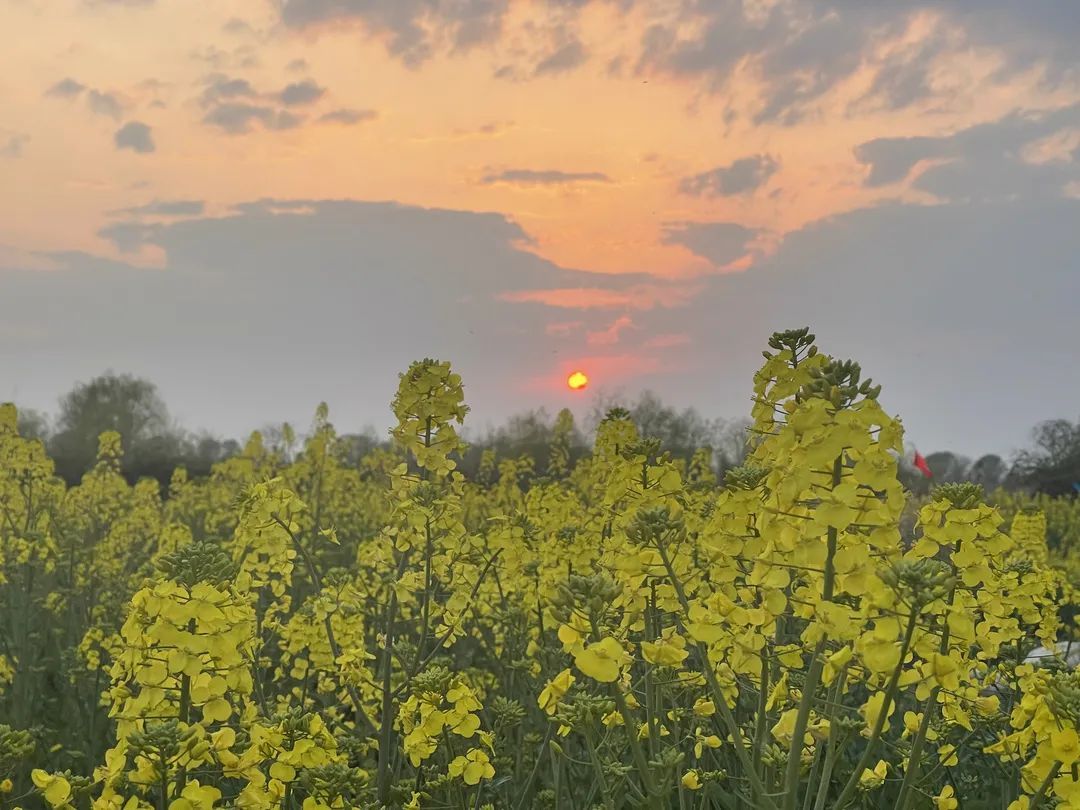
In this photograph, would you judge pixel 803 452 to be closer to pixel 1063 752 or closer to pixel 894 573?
pixel 894 573

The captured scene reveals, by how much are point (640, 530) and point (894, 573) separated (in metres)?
0.71

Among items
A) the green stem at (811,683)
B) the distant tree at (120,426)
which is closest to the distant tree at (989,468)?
the distant tree at (120,426)

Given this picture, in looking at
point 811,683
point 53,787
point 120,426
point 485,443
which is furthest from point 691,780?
point 120,426

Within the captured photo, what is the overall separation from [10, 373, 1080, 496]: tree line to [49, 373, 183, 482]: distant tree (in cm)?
5

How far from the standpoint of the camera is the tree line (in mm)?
27312

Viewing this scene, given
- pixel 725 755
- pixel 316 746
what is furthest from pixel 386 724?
pixel 725 755

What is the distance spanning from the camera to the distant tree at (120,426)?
30.8m

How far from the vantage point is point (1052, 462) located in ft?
99.5

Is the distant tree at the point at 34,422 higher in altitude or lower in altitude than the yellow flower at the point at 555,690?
higher

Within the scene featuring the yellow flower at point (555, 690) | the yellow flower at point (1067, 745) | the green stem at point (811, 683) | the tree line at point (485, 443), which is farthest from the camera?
the tree line at point (485, 443)

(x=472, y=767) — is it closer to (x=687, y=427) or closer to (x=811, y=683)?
(x=811, y=683)

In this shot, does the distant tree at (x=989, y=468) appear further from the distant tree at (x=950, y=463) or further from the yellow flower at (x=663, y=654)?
the yellow flower at (x=663, y=654)

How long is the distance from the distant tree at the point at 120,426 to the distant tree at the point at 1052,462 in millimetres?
30942

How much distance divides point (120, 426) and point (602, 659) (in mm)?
43755
